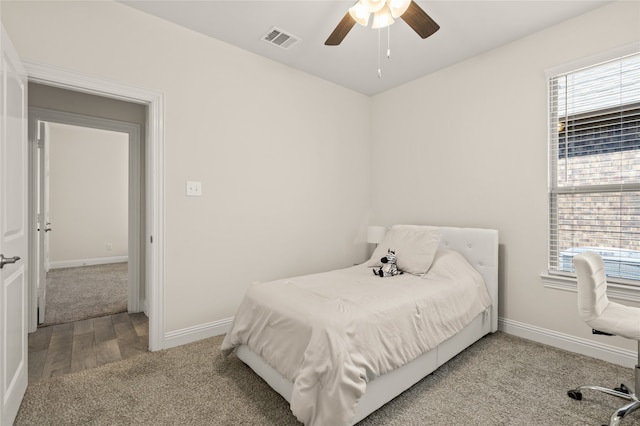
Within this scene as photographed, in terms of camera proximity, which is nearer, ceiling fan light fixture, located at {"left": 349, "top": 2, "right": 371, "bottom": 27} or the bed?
the bed

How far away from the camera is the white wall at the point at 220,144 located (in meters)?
2.23

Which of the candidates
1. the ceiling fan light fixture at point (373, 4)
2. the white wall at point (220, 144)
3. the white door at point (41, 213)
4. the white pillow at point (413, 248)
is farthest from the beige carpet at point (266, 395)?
the ceiling fan light fixture at point (373, 4)

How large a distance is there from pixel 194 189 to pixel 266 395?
67.4 inches

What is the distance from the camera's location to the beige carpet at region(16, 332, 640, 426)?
5.53ft

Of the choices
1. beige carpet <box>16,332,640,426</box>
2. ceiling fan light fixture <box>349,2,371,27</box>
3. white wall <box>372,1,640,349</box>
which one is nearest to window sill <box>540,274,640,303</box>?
white wall <box>372,1,640,349</box>

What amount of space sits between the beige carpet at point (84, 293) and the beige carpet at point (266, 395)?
157 centimetres

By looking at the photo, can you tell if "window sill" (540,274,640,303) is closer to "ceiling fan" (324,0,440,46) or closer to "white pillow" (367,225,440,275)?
"white pillow" (367,225,440,275)

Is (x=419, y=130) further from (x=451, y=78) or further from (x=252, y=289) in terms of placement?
(x=252, y=289)

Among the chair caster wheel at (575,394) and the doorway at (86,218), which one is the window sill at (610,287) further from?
the doorway at (86,218)

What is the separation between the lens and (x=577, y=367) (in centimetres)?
223

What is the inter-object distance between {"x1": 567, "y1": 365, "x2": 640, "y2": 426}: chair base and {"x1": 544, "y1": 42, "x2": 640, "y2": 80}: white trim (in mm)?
2129

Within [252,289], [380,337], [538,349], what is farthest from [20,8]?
[538,349]

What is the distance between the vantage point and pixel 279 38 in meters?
2.75

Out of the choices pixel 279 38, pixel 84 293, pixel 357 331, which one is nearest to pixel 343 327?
pixel 357 331
